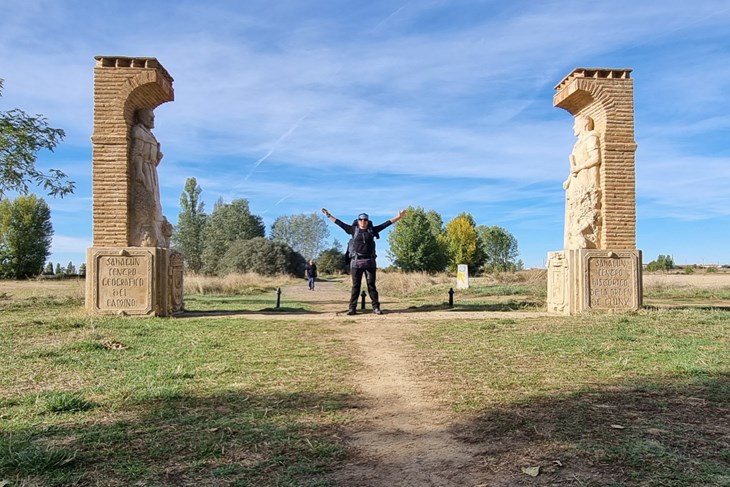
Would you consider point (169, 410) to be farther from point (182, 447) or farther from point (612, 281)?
point (612, 281)

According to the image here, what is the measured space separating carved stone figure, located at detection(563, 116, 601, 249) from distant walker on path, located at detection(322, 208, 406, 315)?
3.75 metres

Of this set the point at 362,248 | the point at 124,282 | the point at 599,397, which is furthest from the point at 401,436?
the point at 124,282

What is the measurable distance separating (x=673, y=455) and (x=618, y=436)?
0.38m

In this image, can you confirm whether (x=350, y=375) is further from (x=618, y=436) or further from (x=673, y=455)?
(x=673, y=455)

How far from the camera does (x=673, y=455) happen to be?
122 inches

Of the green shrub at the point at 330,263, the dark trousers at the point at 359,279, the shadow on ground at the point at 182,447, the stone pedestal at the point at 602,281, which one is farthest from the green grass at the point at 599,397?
the green shrub at the point at 330,263

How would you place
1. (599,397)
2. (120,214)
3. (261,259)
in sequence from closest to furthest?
(599,397)
(120,214)
(261,259)

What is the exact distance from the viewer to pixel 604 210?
11.6 m

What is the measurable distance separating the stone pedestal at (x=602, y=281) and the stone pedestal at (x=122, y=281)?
28.2ft

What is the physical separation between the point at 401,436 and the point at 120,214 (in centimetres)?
935

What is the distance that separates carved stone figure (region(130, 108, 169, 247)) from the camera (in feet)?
37.4

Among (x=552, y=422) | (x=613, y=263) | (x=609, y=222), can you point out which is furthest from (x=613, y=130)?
(x=552, y=422)

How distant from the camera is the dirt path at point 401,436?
9.64 ft

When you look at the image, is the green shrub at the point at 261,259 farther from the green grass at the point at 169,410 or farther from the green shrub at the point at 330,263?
the green grass at the point at 169,410
